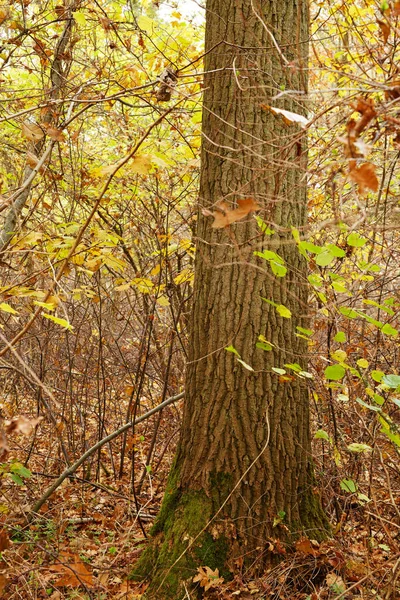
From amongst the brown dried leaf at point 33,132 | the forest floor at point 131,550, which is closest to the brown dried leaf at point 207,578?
the forest floor at point 131,550

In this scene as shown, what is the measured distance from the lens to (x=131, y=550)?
3467mm

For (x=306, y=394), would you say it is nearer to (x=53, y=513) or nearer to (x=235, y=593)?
(x=235, y=593)

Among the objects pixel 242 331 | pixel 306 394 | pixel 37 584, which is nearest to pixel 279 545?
pixel 306 394

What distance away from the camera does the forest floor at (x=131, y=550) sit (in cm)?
269

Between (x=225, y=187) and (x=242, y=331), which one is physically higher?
(x=225, y=187)

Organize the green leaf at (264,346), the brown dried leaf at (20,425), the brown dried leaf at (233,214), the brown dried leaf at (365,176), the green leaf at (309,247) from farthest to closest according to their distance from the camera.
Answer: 1. the green leaf at (264,346)
2. the green leaf at (309,247)
3. the brown dried leaf at (20,425)
4. the brown dried leaf at (233,214)
5. the brown dried leaf at (365,176)

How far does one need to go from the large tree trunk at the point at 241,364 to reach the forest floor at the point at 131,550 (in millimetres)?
163

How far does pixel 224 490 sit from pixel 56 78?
3.66 meters

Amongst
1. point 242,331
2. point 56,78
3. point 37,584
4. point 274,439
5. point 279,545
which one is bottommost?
point 37,584


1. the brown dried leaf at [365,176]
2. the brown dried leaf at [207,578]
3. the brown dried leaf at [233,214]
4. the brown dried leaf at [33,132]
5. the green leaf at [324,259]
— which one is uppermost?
the brown dried leaf at [33,132]

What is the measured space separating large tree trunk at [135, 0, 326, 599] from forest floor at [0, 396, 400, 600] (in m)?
0.16

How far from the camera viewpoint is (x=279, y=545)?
2.86 metres

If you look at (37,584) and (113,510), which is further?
(113,510)

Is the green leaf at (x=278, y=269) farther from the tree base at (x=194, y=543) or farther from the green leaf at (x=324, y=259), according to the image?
the tree base at (x=194, y=543)
